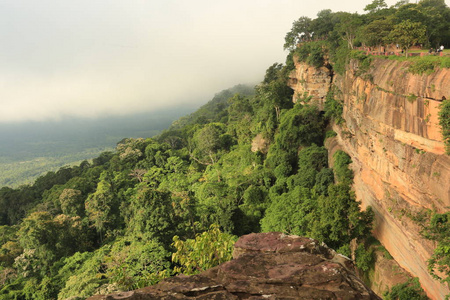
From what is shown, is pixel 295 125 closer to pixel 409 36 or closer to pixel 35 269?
pixel 409 36

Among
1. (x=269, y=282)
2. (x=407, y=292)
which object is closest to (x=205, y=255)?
(x=269, y=282)

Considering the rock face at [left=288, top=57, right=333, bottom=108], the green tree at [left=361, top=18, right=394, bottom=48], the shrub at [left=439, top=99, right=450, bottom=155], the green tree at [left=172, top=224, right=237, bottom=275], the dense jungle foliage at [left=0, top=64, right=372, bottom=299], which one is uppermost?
the green tree at [left=361, top=18, right=394, bottom=48]

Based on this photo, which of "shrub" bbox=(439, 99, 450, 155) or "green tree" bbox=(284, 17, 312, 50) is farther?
"green tree" bbox=(284, 17, 312, 50)

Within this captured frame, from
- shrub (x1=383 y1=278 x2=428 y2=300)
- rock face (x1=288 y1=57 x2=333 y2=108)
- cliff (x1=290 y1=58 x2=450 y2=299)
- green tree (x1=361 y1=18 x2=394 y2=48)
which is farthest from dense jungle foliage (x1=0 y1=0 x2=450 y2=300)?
shrub (x1=383 y1=278 x2=428 y2=300)

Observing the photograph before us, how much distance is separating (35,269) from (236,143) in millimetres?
36480

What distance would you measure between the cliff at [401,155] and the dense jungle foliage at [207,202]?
1799 millimetres

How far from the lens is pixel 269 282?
723cm

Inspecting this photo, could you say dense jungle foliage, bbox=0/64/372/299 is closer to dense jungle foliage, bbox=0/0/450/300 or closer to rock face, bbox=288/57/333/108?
dense jungle foliage, bbox=0/0/450/300

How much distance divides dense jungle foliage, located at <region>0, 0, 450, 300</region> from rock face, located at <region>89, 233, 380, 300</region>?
4104 millimetres

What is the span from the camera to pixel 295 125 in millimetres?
34594

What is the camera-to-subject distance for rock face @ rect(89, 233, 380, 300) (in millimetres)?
6609

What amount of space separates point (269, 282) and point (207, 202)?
2600 cm

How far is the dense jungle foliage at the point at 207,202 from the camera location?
1927 cm

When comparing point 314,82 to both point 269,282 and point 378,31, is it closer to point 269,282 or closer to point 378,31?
point 378,31
